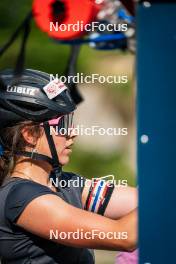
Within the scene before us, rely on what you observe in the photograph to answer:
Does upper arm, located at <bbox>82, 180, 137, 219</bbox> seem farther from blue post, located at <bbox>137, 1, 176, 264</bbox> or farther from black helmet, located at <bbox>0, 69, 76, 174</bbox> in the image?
blue post, located at <bbox>137, 1, 176, 264</bbox>

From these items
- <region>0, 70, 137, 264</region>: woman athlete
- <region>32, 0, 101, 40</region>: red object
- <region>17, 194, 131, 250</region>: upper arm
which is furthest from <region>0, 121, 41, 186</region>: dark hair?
<region>32, 0, 101, 40</region>: red object

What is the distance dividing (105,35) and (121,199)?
1.01 metres

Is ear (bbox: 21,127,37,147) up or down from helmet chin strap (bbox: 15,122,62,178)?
up

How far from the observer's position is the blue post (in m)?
1.90

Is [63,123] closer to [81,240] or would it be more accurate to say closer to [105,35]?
[81,240]

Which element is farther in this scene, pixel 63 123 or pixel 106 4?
pixel 106 4

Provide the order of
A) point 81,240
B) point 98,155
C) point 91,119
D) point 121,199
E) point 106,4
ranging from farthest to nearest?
point 98,155 < point 91,119 < point 106,4 < point 121,199 < point 81,240

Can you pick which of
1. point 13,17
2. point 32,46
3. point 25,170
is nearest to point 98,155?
point 32,46

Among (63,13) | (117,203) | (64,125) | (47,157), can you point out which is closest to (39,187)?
(47,157)

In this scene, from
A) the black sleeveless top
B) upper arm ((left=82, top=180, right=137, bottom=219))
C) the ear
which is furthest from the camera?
upper arm ((left=82, top=180, right=137, bottom=219))

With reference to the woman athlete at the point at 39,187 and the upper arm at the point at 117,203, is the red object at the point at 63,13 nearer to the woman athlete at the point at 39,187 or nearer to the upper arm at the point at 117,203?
the woman athlete at the point at 39,187

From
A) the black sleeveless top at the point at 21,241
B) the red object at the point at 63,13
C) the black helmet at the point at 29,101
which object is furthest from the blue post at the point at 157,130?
the black helmet at the point at 29,101

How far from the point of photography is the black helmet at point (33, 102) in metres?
2.62

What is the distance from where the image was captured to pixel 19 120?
2650 millimetres
